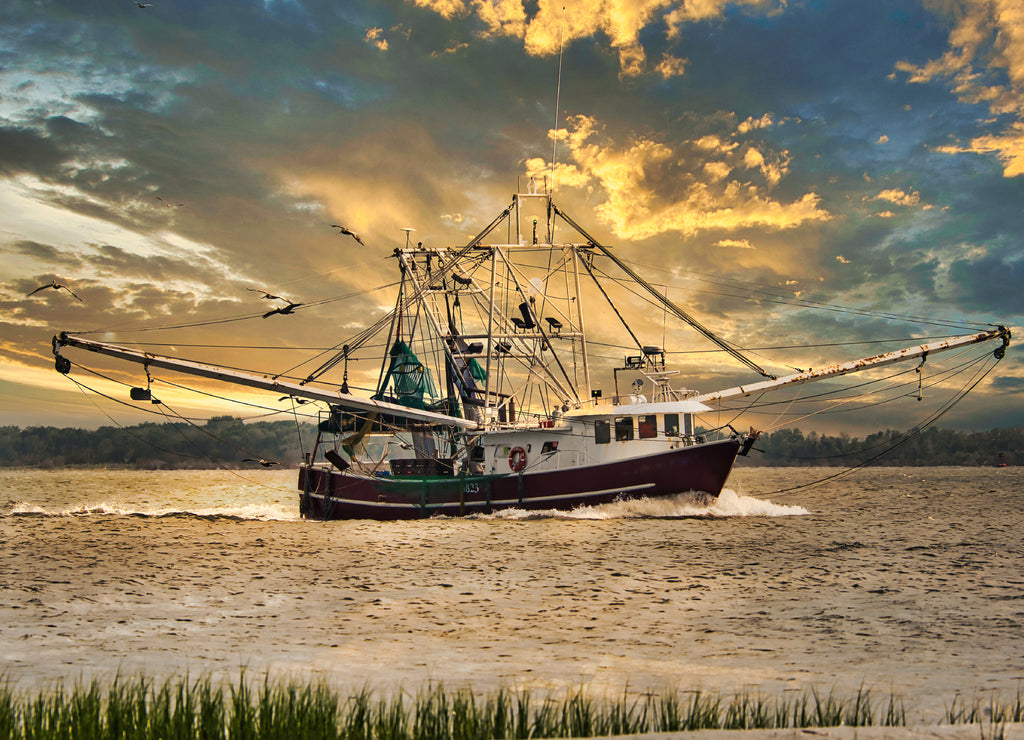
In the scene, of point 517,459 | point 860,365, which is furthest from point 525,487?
point 860,365

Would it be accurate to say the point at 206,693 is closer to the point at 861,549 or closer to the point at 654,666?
the point at 654,666

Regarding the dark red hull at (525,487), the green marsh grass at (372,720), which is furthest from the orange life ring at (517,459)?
the green marsh grass at (372,720)

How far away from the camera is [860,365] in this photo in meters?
36.9

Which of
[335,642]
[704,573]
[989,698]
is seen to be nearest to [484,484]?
[704,573]

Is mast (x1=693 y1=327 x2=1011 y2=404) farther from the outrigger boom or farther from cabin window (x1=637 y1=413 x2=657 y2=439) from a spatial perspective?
the outrigger boom

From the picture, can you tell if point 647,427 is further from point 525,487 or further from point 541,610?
point 541,610

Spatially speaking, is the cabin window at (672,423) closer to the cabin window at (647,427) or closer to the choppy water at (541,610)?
the cabin window at (647,427)

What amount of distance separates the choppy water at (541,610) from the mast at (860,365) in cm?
1061

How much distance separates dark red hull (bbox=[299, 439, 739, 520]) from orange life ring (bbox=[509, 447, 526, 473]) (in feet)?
2.50

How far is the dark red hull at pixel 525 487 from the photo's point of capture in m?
33.2

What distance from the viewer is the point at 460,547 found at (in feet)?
75.6

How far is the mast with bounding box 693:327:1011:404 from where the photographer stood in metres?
35.6

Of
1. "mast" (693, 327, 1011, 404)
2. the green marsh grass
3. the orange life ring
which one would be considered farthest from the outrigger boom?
the green marsh grass

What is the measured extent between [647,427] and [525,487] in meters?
7.10
